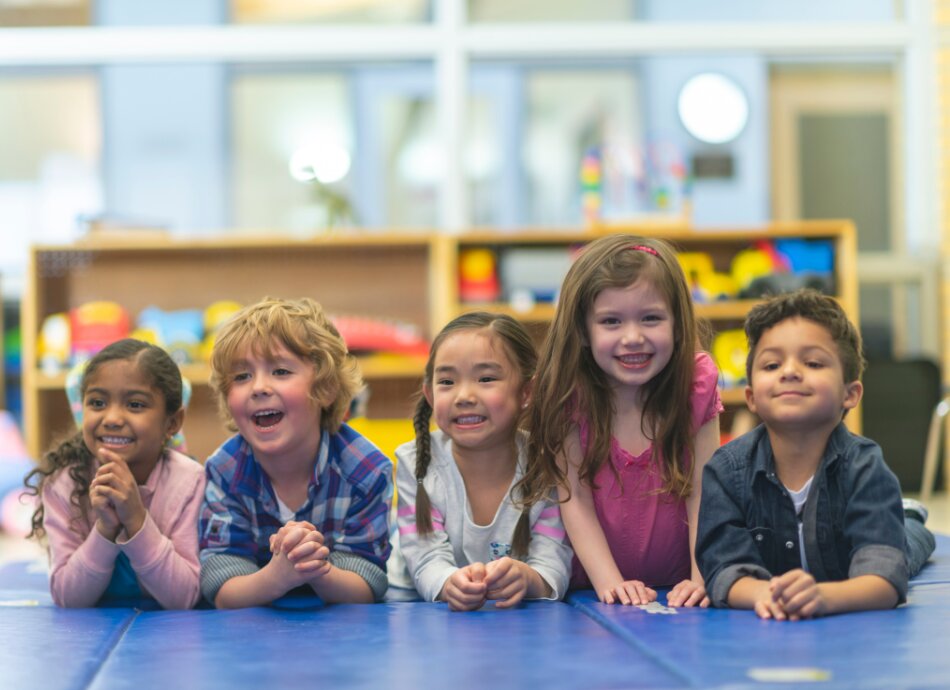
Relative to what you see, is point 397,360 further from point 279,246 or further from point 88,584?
point 88,584

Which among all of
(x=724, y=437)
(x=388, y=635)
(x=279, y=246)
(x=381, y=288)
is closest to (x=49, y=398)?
(x=279, y=246)

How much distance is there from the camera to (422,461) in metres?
2.30

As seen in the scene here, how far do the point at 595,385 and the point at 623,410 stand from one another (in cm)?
8

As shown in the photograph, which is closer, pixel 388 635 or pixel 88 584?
pixel 388 635

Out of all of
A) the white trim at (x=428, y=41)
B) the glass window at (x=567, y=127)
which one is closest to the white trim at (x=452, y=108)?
the white trim at (x=428, y=41)

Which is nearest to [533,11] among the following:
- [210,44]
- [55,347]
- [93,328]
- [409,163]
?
[409,163]

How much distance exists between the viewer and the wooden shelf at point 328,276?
541 cm

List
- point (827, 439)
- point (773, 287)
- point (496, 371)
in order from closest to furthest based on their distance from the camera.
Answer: point (827, 439)
point (496, 371)
point (773, 287)

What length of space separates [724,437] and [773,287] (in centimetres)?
78

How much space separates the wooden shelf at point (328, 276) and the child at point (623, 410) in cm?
314

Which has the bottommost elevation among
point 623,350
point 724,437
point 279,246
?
point 724,437

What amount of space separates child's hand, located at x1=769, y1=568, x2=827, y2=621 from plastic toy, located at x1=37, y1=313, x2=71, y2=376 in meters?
4.26

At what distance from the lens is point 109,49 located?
19.8ft

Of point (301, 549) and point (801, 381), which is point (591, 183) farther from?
point (301, 549)
